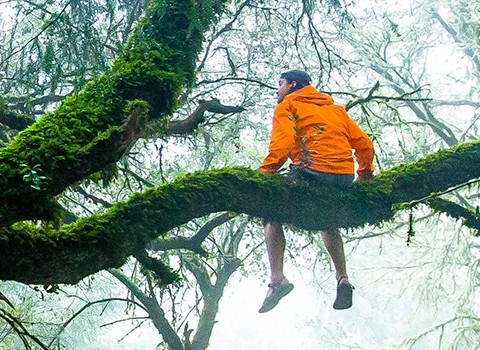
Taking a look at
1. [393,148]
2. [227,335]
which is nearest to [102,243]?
[393,148]

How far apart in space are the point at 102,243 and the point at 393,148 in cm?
861

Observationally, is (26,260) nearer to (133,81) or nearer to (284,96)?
(133,81)

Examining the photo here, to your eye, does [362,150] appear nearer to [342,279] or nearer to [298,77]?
[298,77]

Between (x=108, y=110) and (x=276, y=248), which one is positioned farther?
(x=276, y=248)

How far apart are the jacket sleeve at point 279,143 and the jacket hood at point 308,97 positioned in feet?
0.67

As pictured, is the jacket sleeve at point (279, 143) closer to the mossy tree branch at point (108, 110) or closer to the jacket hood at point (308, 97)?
the jacket hood at point (308, 97)

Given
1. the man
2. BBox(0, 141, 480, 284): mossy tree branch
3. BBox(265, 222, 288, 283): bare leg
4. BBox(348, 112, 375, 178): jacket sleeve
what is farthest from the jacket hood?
BBox(265, 222, 288, 283): bare leg

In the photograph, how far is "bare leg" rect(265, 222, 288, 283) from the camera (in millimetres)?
4414

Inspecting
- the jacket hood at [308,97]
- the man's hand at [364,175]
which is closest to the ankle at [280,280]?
the man's hand at [364,175]

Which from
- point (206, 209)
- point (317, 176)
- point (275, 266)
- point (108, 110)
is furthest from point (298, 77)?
point (108, 110)

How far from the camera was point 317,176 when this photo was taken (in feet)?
13.8

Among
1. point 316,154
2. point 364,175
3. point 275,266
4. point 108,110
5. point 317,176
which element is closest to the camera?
point 108,110

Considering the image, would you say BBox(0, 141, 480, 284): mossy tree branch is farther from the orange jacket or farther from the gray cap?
the gray cap

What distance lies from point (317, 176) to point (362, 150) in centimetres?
68
